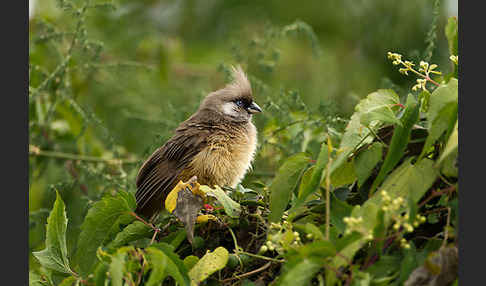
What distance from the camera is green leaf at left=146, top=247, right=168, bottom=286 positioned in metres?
1.80

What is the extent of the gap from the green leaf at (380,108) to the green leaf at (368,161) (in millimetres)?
88

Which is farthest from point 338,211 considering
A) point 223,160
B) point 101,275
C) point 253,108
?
point 253,108

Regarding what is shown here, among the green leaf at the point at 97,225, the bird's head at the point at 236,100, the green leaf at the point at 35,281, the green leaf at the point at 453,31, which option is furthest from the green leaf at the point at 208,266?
the bird's head at the point at 236,100

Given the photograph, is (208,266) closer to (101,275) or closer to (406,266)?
(101,275)

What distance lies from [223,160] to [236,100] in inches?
32.8

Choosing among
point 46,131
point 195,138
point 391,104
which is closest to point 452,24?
point 391,104

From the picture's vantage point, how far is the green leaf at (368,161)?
1835mm

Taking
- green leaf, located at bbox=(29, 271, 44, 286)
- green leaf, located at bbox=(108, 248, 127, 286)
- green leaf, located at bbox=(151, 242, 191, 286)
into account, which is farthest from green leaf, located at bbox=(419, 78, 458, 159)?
green leaf, located at bbox=(29, 271, 44, 286)

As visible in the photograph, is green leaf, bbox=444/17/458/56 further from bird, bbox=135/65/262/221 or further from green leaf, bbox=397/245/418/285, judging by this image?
bird, bbox=135/65/262/221

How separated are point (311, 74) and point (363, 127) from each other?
6.42m

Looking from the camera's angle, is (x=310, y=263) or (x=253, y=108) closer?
(x=310, y=263)

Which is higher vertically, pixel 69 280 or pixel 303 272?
pixel 303 272

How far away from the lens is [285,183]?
1969 mm

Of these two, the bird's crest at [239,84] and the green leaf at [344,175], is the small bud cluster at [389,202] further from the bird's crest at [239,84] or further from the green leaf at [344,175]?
the bird's crest at [239,84]
